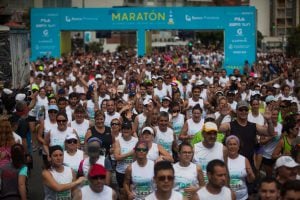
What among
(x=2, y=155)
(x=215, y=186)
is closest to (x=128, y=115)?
(x=2, y=155)

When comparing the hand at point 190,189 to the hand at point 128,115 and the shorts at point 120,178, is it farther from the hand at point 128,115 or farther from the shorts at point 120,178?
the hand at point 128,115

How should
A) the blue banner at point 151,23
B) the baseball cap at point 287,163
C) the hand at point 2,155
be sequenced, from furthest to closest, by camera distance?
the blue banner at point 151,23 → the hand at point 2,155 → the baseball cap at point 287,163

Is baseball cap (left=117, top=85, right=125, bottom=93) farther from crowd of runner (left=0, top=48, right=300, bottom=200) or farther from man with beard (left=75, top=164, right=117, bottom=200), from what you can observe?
man with beard (left=75, top=164, right=117, bottom=200)

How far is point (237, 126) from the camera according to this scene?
867cm

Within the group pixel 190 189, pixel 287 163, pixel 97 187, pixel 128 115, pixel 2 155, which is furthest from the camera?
pixel 128 115

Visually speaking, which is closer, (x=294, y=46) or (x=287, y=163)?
(x=287, y=163)

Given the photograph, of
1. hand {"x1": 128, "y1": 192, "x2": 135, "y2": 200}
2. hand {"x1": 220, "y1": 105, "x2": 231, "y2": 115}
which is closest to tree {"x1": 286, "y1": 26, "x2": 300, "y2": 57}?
hand {"x1": 220, "y1": 105, "x2": 231, "y2": 115}

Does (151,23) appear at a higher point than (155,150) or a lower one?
higher

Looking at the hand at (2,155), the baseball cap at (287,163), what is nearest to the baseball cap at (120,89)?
the hand at (2,155)

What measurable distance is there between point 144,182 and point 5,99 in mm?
7393

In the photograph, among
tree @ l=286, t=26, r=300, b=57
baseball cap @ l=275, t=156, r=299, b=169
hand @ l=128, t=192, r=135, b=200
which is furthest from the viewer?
tree @ l=286, t=26, r=300, b=57

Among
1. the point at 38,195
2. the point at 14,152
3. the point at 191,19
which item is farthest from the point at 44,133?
the point at 191,19

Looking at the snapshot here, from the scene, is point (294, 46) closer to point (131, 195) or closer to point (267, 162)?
point (267, 162)

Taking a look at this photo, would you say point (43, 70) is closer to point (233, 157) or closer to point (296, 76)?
point (296, 76)
